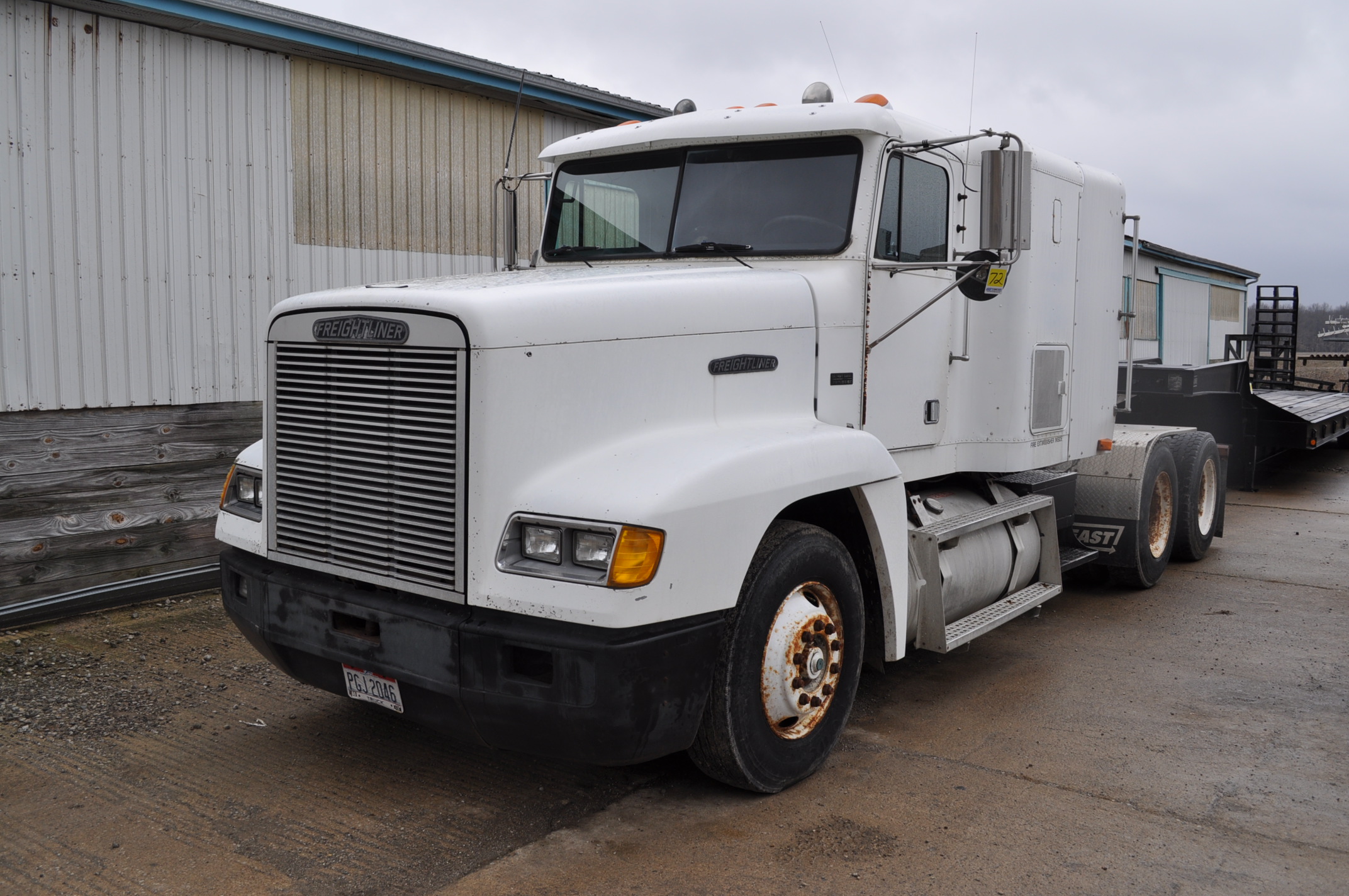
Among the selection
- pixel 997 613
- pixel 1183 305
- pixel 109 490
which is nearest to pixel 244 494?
pixel 109 490

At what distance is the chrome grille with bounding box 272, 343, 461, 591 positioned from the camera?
3.71 m

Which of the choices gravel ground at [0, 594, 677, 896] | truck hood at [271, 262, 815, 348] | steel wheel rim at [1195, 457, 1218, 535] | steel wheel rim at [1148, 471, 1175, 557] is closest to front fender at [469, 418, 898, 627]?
truck hood at [271, 262, 815, 348]

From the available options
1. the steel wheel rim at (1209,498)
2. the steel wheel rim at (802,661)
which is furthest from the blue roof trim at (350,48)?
the steel wheel rim at (1209,498)

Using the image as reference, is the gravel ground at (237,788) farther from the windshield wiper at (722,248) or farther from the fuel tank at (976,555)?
the windshield wiper at (722,248)

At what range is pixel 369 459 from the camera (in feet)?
12.8

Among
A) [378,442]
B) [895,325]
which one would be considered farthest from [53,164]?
[895,325]

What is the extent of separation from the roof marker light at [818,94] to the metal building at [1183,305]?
51.6 ft

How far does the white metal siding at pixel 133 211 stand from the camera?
6.45 metres

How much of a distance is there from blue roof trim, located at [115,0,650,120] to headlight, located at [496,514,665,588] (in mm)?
5003

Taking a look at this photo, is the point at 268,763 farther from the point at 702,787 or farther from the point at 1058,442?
the point at 1058,442

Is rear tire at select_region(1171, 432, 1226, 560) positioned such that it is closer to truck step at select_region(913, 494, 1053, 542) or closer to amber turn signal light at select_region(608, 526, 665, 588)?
truck step at select_region(913, 494, 1053, 542)

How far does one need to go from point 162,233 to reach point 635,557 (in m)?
5.17

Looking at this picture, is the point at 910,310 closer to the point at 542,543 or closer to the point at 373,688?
the point at 542,543

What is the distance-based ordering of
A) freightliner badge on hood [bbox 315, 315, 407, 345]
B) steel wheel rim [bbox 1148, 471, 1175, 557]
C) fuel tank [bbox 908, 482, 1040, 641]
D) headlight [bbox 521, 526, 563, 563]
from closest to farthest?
headlight [bbox 521, 526, 563, 563], freightliner badge on hood [bbox 315, 315, 407, 345], fuel tank [bbox 908, 482, 1040, 641], steel wheel rim [bbox 1148, 471, 1175, 557]
